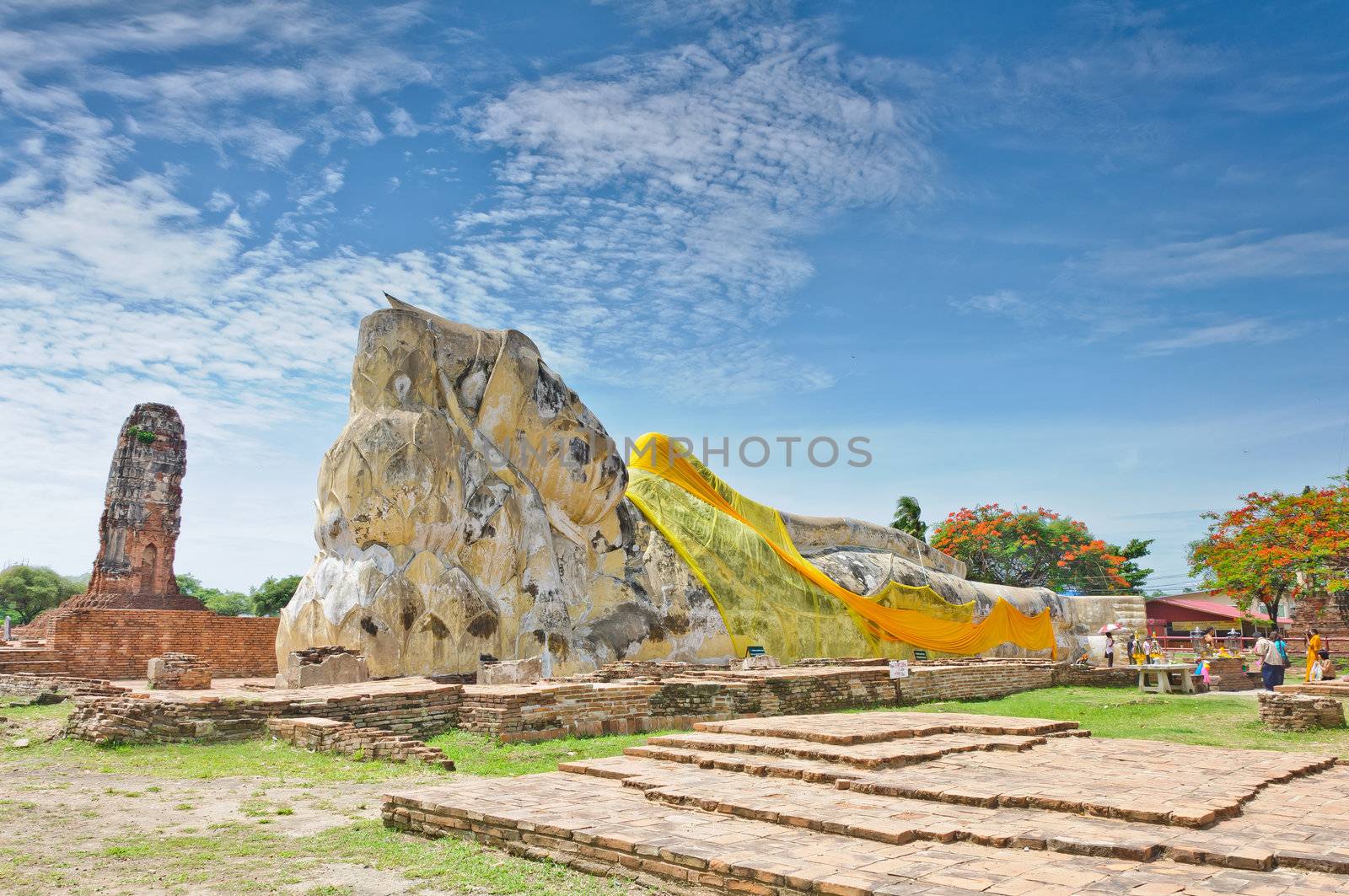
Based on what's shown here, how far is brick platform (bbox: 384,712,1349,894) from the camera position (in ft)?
12.3

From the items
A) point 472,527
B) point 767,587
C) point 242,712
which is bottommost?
point 242,712

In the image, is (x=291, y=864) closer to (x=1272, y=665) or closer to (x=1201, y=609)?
(x=1272, y=665)

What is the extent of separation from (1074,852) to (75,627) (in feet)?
58.2

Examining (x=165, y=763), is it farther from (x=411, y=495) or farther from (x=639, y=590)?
(x=639, y=590)

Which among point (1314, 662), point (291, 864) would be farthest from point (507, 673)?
point (1314, 662)

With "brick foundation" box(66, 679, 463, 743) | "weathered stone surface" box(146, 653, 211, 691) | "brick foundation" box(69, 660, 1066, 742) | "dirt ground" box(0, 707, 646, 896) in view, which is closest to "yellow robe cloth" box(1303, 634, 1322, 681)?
"brick foundation" box(69, 660, 1066, 742)

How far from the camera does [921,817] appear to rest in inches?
180

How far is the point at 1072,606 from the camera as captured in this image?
27672 mm

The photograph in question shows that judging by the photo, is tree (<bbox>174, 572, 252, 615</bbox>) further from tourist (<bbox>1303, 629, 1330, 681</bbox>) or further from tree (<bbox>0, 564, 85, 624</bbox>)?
tourist (<bbox>1303, 629, 1330, 681</bbox>)

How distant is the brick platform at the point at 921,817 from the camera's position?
3.76 metres

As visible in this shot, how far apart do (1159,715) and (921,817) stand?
8.81 metres

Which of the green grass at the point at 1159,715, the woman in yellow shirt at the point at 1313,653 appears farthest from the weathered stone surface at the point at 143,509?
the woman in yellow shirt at the point at 1313,653

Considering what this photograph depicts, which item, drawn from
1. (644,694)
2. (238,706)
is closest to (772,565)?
(644,694)

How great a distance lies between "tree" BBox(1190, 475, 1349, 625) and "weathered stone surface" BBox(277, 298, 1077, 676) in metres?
12.9
